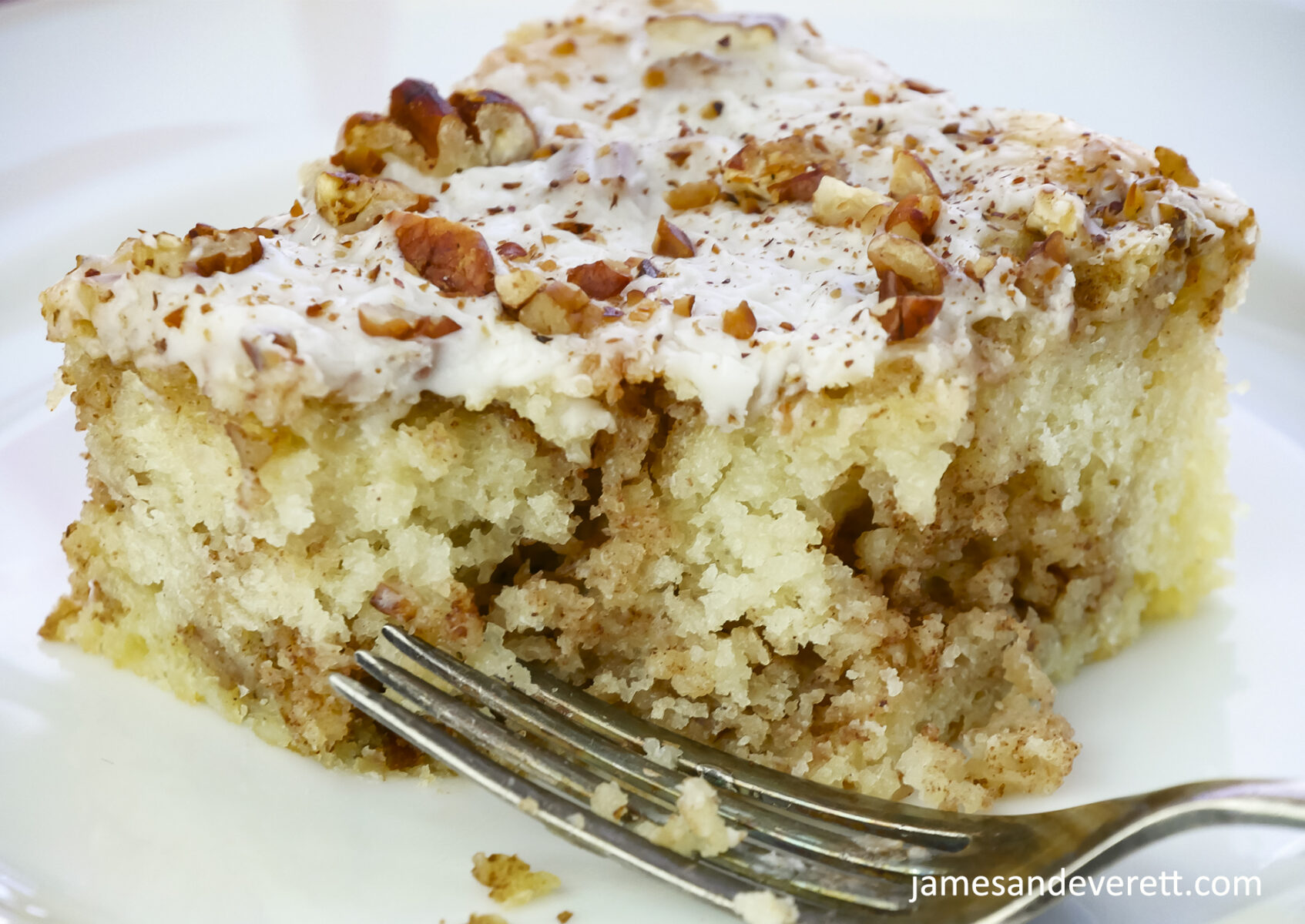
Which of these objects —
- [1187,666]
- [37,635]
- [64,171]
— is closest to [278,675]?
[37,635]

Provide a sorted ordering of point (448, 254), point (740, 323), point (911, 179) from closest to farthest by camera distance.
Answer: point (740, 323) < point (448, 254) < point (911, 179)

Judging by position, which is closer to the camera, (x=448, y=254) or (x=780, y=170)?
(x=448, y=254)

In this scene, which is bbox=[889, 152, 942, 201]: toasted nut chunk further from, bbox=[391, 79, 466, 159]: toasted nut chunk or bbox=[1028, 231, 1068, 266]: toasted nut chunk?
bbox=[391, 79, 466, 159]: toasted nut chunk

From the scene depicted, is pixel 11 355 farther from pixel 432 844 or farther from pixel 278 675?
pixel 432 844

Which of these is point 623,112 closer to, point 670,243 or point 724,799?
point 670,243

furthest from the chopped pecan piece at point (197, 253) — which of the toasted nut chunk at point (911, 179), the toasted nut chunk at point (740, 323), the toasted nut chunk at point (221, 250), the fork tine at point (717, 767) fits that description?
the toasted nut chunk at point (911, 179)

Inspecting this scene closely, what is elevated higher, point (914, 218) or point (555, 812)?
point (914, 218)

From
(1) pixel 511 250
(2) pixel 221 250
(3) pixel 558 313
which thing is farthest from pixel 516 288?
(2) pixel 221 250
